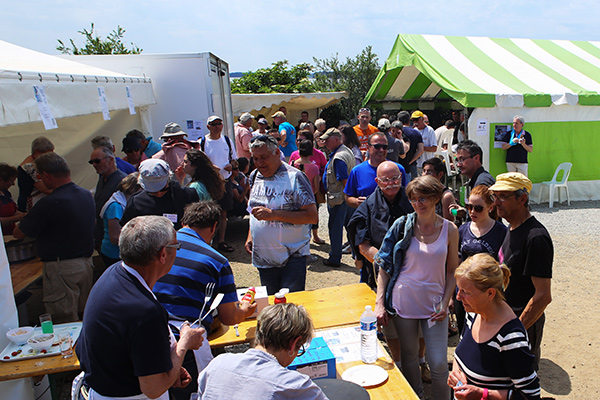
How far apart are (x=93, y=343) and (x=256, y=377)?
734 millimetres

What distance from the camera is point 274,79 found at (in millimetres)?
21875

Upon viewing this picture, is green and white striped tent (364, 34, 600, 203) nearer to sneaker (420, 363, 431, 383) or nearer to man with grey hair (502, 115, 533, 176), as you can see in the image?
man with grey hair (502, 115, 533, 176)

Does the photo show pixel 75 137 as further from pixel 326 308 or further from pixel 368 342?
pixel 368 342

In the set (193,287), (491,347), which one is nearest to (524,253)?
(491,347)

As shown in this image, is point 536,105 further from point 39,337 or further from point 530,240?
point 39,337

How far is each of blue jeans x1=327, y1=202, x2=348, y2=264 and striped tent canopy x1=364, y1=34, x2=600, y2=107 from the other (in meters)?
4.30

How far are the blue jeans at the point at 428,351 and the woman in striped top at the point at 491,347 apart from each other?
644 mm

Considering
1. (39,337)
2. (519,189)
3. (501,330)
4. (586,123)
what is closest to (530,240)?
(519,189)

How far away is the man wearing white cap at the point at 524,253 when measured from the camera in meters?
2.43

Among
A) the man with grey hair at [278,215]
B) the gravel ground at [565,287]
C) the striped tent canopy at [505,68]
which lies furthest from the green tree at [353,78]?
the man with grey hair at [278,215]

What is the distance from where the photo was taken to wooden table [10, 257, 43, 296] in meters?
3.79

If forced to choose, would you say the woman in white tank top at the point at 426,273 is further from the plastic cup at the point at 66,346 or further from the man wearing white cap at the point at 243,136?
the man wearing white cap at the point at 243,136

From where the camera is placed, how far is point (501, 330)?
1.89m

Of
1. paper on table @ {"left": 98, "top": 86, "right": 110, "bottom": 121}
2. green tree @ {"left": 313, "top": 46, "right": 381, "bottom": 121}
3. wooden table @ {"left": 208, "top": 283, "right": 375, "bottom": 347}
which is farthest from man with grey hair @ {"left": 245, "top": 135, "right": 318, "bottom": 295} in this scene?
green tree @ {"left": 313, "top": 46, "right": 381, "bottom": 121}
